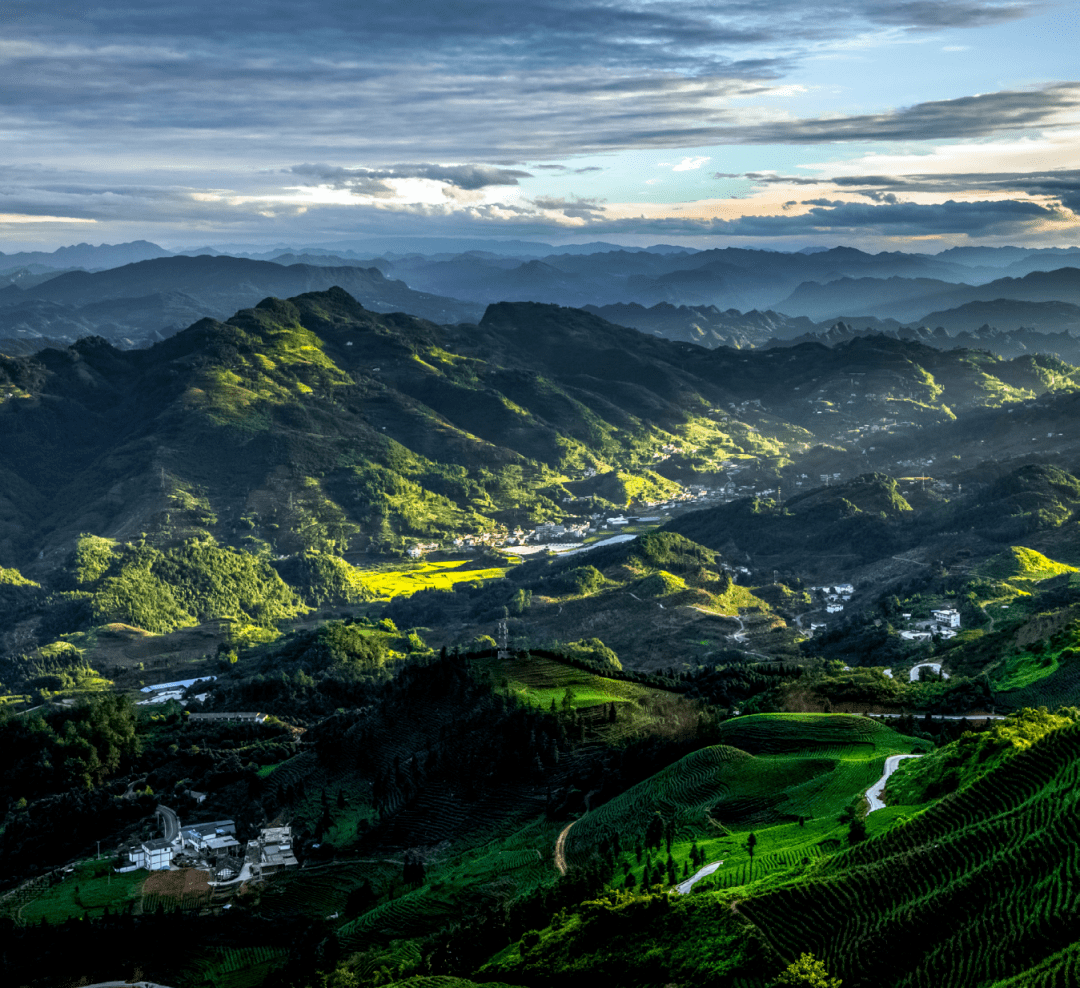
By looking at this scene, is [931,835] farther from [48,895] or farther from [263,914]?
[48,895]


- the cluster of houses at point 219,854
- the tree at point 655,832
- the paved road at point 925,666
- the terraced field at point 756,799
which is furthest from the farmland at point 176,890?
the paved road at point 925,666

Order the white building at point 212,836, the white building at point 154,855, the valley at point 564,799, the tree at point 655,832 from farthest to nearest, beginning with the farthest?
the white building at point 212,836 < the white building at point 154,855 < the tree at point 655,832 < the valley at point 564,799

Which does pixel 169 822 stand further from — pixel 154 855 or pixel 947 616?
pixel 947 616

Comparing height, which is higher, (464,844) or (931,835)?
(931,835)

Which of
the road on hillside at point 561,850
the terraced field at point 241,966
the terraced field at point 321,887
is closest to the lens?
the terraced field at point 241,966

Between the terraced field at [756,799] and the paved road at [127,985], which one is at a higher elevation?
the terraced field at [756,799]

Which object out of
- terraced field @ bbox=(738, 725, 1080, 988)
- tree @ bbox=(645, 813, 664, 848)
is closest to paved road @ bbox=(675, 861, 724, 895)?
tree @ bbox=(645, 813, 664, 848)

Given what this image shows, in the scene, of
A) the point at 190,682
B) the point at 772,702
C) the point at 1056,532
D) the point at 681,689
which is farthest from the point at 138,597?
the point at 1056,532

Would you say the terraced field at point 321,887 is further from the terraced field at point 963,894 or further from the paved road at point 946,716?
the paved road at point 946,716
